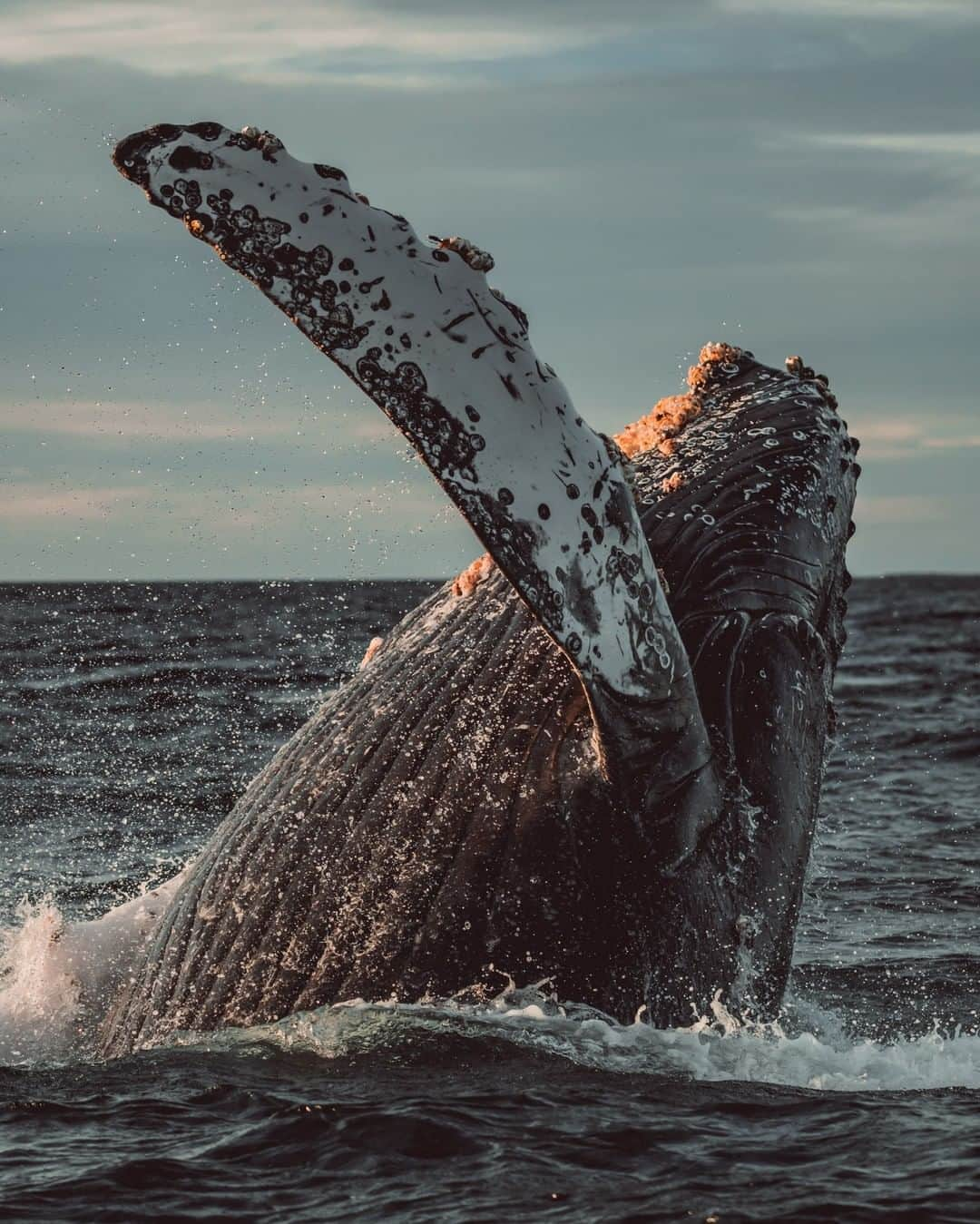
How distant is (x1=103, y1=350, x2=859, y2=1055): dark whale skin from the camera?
5852mm

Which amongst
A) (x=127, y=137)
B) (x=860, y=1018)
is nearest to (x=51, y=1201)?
(x=127, y=137)

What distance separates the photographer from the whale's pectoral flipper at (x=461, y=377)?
16.1ft

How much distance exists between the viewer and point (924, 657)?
158ft

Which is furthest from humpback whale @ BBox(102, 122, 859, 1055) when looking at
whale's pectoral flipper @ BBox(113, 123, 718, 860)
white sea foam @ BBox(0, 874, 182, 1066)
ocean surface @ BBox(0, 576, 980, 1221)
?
white sea foam @ BBox(0, 874, 182, 1066)

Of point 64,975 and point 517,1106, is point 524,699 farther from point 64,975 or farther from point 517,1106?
point 64,975

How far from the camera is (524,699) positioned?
20.3 ft

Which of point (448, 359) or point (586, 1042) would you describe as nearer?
point (448, 359)

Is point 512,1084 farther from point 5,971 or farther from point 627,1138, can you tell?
point 5,971

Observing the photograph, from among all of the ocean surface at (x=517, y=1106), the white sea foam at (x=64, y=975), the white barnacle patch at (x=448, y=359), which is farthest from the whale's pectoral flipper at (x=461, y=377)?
the white sea foam at (x=64, y=975)

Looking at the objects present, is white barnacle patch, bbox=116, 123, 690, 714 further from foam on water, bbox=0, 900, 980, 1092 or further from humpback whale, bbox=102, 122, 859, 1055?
foam on water, bbox=0, 900, 980, 1092

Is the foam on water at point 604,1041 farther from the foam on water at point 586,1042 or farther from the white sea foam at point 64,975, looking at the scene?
the white sea foam at point 64,975

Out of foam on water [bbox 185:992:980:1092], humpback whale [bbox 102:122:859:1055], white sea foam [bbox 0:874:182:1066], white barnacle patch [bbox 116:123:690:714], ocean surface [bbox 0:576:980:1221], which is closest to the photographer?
ocean surface [bbox 0:576:980:1221]

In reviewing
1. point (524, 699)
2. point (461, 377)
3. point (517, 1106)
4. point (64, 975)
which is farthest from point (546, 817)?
point (64, 975)

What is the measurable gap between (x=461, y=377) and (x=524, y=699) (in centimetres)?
154
